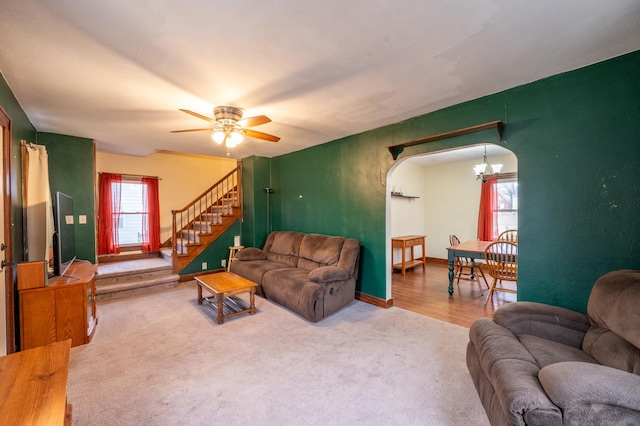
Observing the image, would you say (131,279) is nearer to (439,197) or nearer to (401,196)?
(401,196)

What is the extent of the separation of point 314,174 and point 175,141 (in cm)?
240

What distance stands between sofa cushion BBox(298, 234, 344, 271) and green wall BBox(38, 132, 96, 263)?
11.1 feet

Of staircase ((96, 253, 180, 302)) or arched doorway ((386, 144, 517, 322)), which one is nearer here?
staircase ((96, 253, 180, 302))

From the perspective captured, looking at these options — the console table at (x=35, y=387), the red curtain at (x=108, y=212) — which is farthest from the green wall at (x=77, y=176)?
the console table at (x=35, y=387)

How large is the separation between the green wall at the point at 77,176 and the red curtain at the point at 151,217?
5.14ft

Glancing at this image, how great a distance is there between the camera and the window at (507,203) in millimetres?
5977

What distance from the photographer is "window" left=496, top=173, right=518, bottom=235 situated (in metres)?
5.98

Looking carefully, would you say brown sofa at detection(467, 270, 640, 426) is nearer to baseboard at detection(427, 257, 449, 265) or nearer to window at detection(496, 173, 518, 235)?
window at detection(496, 173, 518, 235)

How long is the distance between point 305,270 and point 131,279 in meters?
3.01

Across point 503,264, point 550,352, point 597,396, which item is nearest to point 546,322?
point 550,352

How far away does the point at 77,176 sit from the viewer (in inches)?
167

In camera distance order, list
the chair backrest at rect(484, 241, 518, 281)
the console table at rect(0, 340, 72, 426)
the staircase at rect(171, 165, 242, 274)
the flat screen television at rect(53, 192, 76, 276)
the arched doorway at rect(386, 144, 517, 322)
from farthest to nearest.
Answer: the arched doorway at rect(386, 144, 517, 322) < the staircase at rect(171, 165, 242, 274) < the chair backrest at rect(484, 241, 518, 281) < the flat screen television at rect(53, 192, 76, 276) < the console table at rect(0, 340, 72, 426)

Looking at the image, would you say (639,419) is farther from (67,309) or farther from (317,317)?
(67,309)

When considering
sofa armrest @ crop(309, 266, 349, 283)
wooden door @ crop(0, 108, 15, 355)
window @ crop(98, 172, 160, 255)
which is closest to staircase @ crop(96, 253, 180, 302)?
window @ crop(98, 172, 160, 255)
